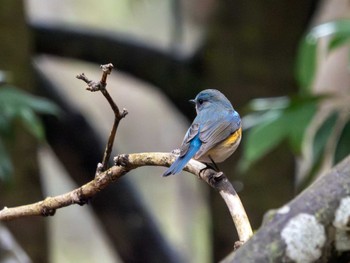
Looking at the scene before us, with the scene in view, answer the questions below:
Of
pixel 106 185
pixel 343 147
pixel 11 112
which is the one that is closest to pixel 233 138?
pixel 106 185

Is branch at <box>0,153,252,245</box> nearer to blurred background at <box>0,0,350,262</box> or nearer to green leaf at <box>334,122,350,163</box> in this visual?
green leaf at <box>334,122,350,163</box>

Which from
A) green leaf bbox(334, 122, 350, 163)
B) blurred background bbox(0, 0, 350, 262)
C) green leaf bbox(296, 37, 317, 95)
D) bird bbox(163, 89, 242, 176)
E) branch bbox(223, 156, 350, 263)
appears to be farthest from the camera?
blurred background bbox(0, 0, 350, 262)

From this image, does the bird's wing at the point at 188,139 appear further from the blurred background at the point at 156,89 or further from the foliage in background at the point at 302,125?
the blurred background at the point at 156,89

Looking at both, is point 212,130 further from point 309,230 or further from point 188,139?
point 309,230

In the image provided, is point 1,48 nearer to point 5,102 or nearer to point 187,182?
point 5,102

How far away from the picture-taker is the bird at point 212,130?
1.51 meters

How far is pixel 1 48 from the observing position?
132 inches

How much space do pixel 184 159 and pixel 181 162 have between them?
15 millimetres

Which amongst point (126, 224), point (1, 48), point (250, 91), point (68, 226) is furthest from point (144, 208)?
point (68, 226)

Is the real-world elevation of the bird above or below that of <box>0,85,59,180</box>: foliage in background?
above

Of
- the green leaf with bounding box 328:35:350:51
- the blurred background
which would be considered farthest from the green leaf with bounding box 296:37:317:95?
the green leaf with bounding box 328:35:350:51

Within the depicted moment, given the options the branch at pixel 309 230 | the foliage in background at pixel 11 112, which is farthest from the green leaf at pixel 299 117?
the branch at pixel 309 230

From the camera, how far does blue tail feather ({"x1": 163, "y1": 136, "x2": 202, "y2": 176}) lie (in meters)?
1.38

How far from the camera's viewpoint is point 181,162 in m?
1.44
